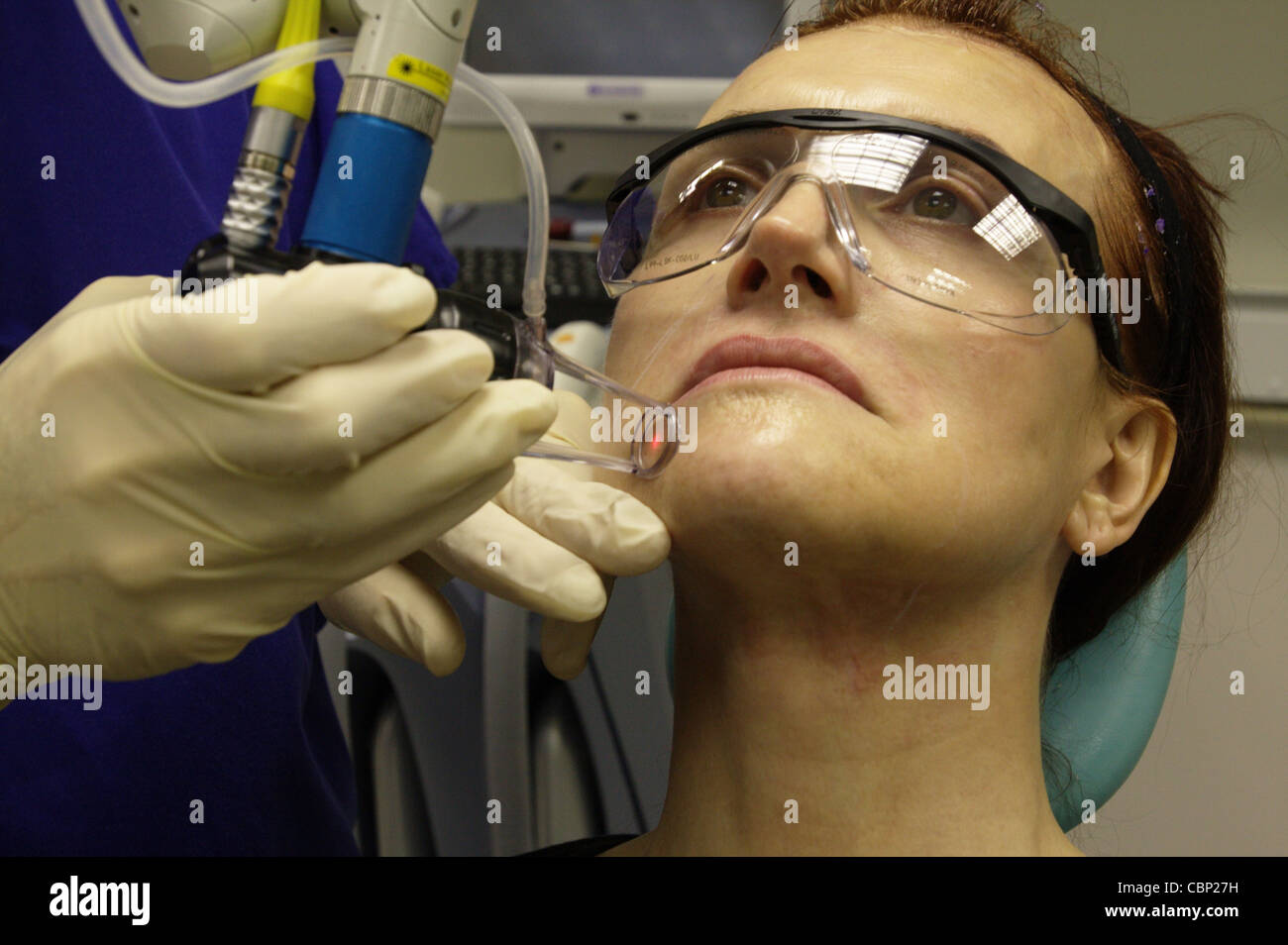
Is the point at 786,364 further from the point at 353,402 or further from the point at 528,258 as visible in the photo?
the point at 353,402

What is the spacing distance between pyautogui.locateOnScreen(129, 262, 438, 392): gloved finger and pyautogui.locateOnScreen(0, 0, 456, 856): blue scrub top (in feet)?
1.99

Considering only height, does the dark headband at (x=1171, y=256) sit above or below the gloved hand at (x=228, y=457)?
above

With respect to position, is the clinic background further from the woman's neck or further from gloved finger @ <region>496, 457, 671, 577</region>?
the woman's neck

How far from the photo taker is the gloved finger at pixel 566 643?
1.17 metres

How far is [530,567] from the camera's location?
102 centimetres

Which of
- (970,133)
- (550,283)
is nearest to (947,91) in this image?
(970,133)

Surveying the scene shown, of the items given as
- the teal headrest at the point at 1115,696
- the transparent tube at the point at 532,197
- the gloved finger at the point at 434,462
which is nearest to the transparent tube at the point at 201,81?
the transparent tube at the point at 532,197

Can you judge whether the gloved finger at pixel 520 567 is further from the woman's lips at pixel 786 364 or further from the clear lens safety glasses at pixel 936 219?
the clear lens safety glasses at pixel 936 219

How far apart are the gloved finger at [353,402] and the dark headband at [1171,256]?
801 mm

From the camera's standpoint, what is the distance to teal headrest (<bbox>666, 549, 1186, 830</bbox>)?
139 centimetres

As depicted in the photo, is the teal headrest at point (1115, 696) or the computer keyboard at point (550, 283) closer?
the teal headrest at point (1115, 696)

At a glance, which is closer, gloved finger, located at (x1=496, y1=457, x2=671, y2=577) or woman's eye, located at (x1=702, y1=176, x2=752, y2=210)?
gloved finger, located at (x1=496, y1=457, x2=671, y2=577)

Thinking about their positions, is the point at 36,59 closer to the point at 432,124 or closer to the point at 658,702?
the point at 432,124

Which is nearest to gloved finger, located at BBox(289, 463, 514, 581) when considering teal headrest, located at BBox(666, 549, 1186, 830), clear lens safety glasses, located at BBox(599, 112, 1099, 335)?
clear lens safety glasses, located at BBox(599, 112, 1099, 335)
